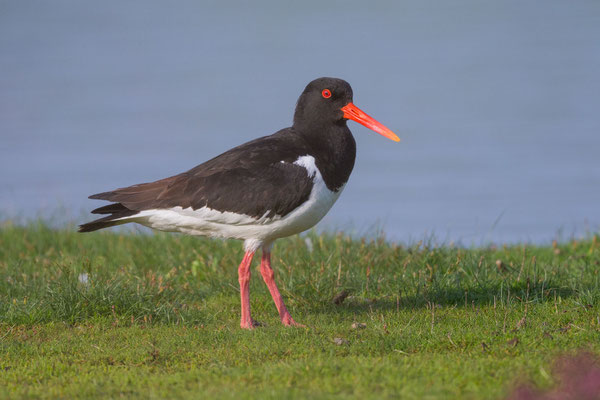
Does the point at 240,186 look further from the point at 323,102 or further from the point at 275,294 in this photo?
the point at 323,102

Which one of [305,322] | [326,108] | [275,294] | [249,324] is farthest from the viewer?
[326,108]

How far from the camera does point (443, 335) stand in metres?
5.28

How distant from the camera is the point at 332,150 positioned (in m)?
6.51

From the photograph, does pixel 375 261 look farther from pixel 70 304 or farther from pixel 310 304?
pixel 70 304

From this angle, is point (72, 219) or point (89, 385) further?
point (72, 219)

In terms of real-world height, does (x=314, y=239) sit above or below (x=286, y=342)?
above

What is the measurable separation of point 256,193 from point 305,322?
1.22m

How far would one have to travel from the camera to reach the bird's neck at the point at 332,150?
6340 millimetres

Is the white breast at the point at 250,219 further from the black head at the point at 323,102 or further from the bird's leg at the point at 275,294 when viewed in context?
the black head at the point at 323,102

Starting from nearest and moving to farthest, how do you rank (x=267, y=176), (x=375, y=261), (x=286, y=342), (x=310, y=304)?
1. (x=286, y=342)
2. (x=267, y=176)
3. (x=310, y=304)
4. (x=375, y=261)

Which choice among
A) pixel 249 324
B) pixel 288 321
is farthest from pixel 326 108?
pixel 249 324

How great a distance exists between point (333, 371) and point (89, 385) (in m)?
1.57

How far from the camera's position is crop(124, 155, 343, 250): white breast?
6.14 metres

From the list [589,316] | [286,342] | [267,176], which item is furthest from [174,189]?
[589,316]
